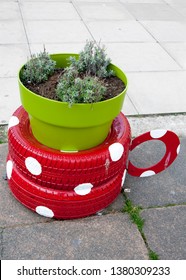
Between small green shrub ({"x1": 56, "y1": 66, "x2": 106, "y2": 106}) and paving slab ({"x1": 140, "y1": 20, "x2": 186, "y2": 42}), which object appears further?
paving slab ({"x1": 140, "y1": 20, "x2": 186, "y2": 42})

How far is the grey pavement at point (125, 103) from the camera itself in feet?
7.60

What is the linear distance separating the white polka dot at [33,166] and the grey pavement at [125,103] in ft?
1.34

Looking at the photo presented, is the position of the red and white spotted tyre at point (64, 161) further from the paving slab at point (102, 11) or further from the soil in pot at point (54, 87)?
the paving slab at point (102, 11)

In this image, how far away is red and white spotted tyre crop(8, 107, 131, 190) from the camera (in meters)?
2.16

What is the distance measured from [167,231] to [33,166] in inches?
41.2

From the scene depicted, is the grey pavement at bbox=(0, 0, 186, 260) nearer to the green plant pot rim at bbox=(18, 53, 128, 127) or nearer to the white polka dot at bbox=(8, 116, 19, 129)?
the white polka dot at bbox=(8, 116, 19, 129)

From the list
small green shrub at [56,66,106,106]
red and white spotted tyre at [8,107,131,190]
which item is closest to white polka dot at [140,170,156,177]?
red and white spotted tyre at [8,107,131,190]

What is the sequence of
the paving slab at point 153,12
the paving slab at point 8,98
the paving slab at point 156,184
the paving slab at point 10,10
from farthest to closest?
the paving slab at point 153,12 < the paving slab at point 10,10 < the paving slab at point 8,98 < the paving slab at point 156,184

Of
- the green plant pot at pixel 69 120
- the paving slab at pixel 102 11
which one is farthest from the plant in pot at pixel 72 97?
the paving slab at pixel 102 11

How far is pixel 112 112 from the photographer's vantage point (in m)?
2.12

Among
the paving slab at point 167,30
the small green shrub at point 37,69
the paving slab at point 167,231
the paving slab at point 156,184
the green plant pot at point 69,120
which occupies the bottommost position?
the paving slab at point 167,231

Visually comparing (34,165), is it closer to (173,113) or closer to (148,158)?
(148,158)

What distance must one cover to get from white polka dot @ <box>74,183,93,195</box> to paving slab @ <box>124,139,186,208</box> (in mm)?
506

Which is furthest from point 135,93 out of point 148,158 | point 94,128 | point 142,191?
point 94,128
